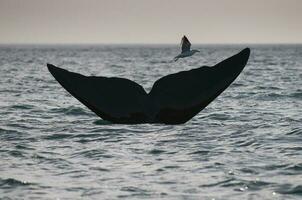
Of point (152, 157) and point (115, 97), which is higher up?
point (115, 97)

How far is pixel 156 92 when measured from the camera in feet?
35.4

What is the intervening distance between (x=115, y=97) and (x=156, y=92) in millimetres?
714

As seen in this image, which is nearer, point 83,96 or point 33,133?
point 83,96

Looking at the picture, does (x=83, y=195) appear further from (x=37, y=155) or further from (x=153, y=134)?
(x=153, y=134)

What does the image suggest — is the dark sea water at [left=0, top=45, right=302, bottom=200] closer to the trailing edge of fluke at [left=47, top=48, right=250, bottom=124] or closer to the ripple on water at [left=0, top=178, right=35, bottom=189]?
the ripple on water at [left=0, top=178, right=35, bottom=189]

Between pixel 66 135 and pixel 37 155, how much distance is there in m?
2.55

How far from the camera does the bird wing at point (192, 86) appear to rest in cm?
1050

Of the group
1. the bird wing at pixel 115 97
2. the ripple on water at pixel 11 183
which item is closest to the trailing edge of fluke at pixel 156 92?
the bird wing at pixel 115 97

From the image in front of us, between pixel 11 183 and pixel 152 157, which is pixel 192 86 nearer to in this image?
pixel 152 157

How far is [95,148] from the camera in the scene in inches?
526

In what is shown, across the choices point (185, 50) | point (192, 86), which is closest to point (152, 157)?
point (192, 86)

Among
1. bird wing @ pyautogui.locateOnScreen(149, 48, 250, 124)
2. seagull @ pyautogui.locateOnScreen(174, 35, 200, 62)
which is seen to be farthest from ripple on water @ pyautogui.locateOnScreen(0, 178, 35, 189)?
seagull @ pyautogui.locateOnScreen(174, 35, 200, 62)

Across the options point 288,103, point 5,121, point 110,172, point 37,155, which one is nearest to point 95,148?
point 37,155

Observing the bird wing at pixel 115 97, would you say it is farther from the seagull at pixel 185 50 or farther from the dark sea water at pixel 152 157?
the seagull at pixel 185 50
